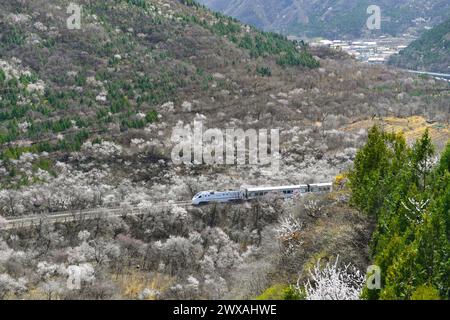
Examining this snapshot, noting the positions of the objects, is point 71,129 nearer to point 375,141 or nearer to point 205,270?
point 205,270

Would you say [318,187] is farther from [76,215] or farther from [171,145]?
[76,215]

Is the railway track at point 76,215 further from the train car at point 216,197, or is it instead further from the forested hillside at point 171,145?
the train car at point 216,197

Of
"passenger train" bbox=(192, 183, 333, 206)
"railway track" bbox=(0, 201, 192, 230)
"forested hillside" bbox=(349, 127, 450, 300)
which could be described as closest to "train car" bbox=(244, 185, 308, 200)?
"passenger train" bbox=(192, 183, 333, 206)

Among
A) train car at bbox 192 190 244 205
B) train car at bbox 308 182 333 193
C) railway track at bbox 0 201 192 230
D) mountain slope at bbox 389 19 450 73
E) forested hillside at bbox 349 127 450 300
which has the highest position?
mountain slope at bbox 389 19 450 73

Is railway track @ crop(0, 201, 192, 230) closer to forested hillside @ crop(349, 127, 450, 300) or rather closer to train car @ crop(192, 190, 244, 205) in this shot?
train car @ crop(192, 190, 244, 205)
